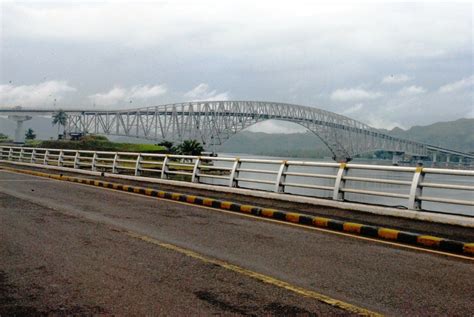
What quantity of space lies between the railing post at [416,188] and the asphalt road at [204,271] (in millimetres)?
3331

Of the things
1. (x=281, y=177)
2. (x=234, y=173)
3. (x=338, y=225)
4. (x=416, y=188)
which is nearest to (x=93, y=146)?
(x=234, y=173)

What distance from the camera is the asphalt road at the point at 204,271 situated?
4.73 m

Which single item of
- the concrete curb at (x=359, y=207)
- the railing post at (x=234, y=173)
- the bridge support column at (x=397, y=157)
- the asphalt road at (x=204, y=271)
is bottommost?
the asphalt road at (x=204, y=271)

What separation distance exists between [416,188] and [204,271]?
7472 mm

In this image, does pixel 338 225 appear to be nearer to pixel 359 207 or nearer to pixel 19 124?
pixel 359 207

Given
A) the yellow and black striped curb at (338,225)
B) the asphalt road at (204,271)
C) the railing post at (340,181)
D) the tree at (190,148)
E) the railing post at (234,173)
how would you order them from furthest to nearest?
the tree at (190,148) < the railing post at (234,173) < the railing post at (340,181) < the yellow and black striped curb at (338,225) < the asphalt road at (204,271)

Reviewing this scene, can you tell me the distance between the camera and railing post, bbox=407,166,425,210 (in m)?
11.6

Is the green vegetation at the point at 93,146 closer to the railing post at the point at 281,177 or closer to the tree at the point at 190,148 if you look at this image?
the tree at the point at 190,148

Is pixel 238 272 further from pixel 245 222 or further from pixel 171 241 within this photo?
pixel 245 222

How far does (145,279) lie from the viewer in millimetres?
5559

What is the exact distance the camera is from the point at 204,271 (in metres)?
6.02

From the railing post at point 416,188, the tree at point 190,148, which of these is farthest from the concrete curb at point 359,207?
the tree at point 190,148

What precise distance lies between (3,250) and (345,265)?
4.84 metres

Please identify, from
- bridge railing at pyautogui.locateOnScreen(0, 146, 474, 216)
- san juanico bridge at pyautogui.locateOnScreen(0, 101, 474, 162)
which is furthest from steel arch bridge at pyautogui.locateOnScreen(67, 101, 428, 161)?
bridge railing at pyautogui.locateOnScreen(0, 146, 474, 216)
